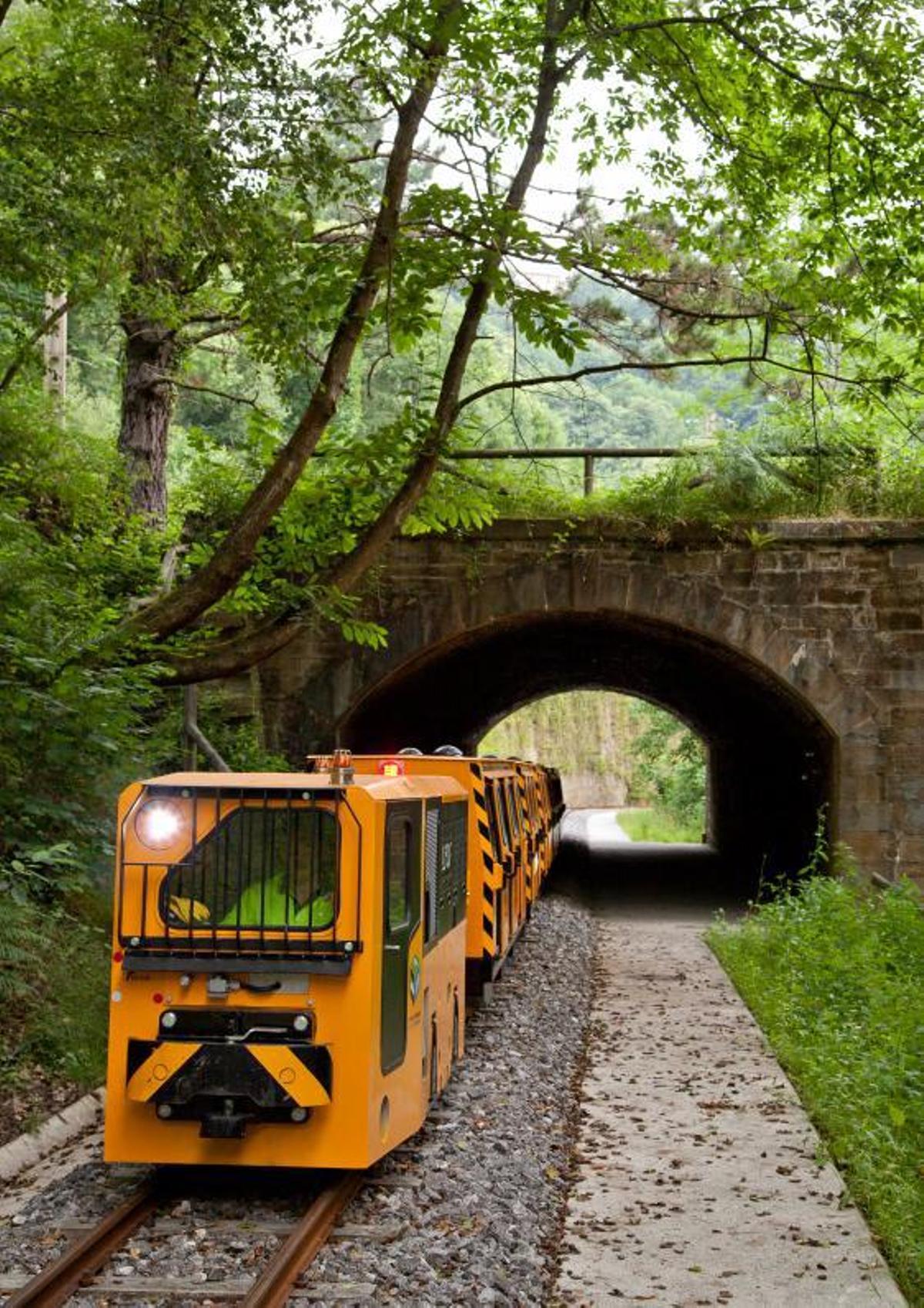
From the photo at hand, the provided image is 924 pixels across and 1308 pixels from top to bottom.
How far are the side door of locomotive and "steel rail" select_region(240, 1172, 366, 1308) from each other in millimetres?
539

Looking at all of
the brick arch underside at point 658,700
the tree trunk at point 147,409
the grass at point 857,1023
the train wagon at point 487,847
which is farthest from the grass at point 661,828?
the train wagon at point 487,847

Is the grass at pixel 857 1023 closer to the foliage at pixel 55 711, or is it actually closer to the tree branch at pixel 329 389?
the foliage at pixel 55 711

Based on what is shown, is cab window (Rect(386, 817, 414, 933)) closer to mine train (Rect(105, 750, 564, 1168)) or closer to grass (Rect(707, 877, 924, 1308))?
mine train (Rect(105, 750, 564, 1168))

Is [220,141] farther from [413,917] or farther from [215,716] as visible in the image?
[215,716]

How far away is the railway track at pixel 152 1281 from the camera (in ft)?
16.5

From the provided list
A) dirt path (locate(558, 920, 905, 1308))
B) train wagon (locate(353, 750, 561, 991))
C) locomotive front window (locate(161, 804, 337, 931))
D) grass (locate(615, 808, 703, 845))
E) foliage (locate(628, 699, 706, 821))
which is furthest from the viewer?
foliage (locate(628, 699, 706, 821))

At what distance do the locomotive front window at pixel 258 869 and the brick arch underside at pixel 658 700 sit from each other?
435 inches

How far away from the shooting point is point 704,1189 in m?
6.96

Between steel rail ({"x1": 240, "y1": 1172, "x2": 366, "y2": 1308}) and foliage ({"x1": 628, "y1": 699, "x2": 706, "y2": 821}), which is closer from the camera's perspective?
steel rail ({"x1": 240, "y1": 1172, "x2": 366, "y2": 1308})

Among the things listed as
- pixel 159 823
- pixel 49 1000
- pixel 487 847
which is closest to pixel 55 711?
pixel 49 1000

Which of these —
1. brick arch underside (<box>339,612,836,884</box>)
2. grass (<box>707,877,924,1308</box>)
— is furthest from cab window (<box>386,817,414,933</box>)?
brick arch underside (<box>339,612,836,884</box>)

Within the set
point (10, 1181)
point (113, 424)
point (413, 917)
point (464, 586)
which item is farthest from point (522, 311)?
point (113, 424)

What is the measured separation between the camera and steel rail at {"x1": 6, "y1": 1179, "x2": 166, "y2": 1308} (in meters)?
5.02

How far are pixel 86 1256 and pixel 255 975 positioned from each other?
1324mm
